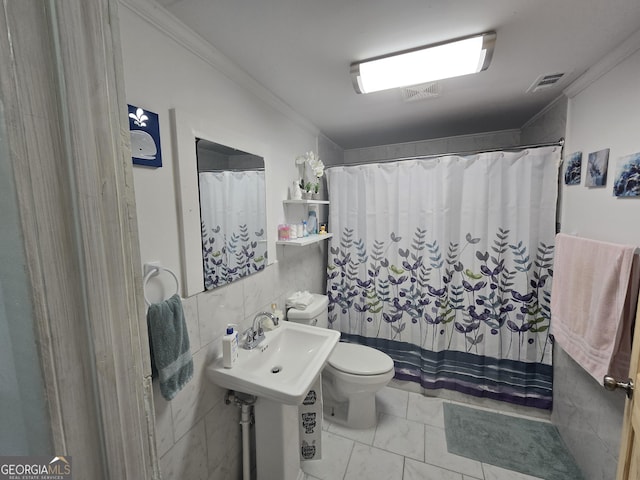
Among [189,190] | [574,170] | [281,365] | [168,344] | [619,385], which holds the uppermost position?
[574,170]

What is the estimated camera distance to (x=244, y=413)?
51.1 inches

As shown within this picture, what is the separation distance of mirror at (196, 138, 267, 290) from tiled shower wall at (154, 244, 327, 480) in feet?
0.31

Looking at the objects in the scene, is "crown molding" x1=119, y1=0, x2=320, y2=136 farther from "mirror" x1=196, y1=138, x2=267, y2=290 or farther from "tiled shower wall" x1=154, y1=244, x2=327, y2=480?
"tiled shower wall" x1=154, y1=244, x2=327, y2=480

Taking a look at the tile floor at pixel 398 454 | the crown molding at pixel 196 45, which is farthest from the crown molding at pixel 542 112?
the tile floor at pixel 398 454

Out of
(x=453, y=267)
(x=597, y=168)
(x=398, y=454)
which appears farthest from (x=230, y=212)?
(x=597, y=168)

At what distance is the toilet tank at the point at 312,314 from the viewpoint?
180 cm

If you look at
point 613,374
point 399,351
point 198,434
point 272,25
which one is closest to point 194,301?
point 198,434

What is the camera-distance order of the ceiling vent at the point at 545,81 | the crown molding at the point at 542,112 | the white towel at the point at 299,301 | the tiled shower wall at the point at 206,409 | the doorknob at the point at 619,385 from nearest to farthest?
the doorknob at the point at 619,385
the tiled shower wall at the point at 206,409
the ceiling vent at the point at 545,81
the crown molding at the point at 542,112
the white towel at the point at 299,301

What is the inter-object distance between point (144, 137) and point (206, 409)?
1.18m

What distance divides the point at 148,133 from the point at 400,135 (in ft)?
7.16

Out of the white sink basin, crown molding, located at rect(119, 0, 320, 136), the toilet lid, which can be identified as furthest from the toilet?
crown molding, located at rect(119, 0, 320, 136)

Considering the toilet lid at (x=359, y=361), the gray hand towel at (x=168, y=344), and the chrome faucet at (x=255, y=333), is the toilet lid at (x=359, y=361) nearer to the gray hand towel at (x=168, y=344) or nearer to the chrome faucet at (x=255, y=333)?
the chrome faucet at (x=255, y=333)

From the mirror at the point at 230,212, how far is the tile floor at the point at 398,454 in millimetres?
1256

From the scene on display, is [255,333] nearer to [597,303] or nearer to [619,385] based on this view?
[619,385]
